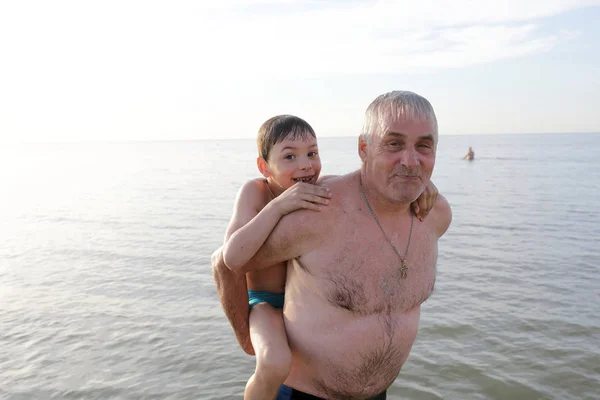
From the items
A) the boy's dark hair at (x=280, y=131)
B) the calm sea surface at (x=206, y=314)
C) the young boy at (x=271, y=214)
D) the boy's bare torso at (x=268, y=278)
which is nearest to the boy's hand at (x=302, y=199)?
the young boy at (x=271, y=214)

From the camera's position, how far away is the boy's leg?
2535 mm

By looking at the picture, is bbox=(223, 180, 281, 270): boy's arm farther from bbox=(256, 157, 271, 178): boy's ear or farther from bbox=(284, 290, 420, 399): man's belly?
bbox=(256, 157, 271, 178): boy's ear

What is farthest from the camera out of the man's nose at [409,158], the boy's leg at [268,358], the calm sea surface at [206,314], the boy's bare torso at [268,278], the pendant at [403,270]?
the calm sea surface at [206,314]

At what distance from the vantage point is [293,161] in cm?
308

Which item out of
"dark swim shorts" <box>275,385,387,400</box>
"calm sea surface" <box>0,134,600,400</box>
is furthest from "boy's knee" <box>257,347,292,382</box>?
"calm sea surface" <box>0,134,600,400</box>

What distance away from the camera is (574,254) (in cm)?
1252

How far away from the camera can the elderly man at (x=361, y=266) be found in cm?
249

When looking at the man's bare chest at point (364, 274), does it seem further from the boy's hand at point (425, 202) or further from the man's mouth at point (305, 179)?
the man's mouth at point (305, 179)

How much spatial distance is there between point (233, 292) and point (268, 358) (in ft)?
1.27

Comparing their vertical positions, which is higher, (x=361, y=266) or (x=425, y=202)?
(x=425, y=202)

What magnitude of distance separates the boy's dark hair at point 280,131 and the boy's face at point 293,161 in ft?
0.09

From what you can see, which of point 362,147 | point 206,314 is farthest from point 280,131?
point 206,314

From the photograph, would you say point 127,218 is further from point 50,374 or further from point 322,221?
point 322,221

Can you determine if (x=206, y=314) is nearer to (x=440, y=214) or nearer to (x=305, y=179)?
(x=305, y=179)
